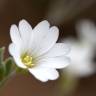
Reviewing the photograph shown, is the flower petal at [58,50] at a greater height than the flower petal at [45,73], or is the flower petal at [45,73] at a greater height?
the flower petal at [58,50]

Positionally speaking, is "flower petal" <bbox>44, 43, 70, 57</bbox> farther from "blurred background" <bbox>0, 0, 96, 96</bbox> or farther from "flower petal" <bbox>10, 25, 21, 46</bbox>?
"blurred background" <bbox>0, 0, 96, 96</bbox>

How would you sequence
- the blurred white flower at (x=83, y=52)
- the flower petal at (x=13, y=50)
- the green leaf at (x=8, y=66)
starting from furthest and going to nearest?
the blurred white flower at (x=83, y=52) < the green leaf at (x=8, y=66) < the flower petal at (x=13, y=50)

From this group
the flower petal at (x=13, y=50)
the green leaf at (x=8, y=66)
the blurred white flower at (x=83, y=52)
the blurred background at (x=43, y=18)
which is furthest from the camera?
the blurred background at (x=43, y=18)

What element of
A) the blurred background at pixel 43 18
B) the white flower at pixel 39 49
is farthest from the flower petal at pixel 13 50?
the blurred background at pixel 43 18

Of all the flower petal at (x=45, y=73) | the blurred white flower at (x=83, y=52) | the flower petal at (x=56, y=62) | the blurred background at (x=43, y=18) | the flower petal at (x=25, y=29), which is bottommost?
the flower petal at (x=45, y=73)

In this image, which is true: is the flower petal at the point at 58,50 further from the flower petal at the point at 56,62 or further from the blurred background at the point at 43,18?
the blurred background at the point at 43,18

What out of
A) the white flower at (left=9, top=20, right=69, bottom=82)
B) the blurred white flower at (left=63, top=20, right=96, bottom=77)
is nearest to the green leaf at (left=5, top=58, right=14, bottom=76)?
the white flower at (left=9, top=20, right=69, bottom=82)

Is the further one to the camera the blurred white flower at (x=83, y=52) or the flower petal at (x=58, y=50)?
the blurred white flower at (x=83, y=52)
